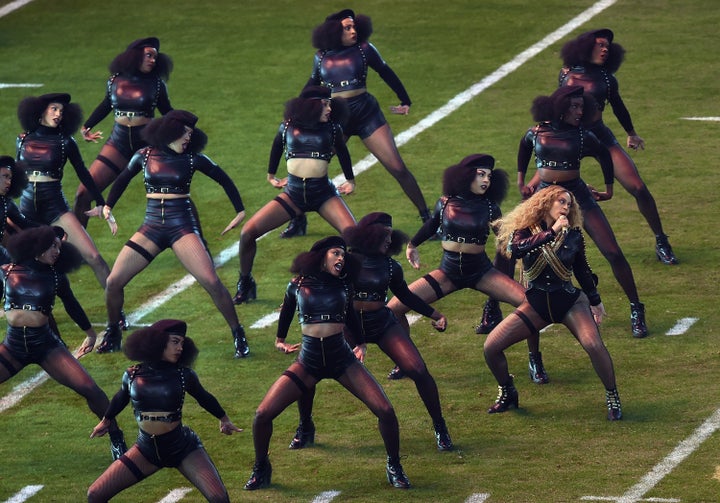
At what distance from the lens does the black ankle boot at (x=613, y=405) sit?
18.6 metres

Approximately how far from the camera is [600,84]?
22422 millimetres

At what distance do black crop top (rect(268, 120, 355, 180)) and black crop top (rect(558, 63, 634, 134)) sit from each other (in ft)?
Result: 8.83

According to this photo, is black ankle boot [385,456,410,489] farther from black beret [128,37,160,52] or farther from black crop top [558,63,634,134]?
black beret [128,37,160,52]

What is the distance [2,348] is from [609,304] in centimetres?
721

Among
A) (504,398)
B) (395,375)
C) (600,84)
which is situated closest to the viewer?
(504,398)

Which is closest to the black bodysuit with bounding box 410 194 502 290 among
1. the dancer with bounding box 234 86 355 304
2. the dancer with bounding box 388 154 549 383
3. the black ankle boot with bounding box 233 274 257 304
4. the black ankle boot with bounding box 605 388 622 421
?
the dancer with bounding box 388 154 549 383

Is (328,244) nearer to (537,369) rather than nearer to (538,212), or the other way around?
(538,212)

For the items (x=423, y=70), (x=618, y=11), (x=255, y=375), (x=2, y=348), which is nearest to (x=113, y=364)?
(x=255, y=375)

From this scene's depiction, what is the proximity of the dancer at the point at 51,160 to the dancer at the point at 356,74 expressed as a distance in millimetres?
3392

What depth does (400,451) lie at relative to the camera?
1827 cm

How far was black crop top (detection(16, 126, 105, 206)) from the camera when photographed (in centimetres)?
2153

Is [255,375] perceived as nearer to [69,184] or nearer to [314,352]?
[314,352]

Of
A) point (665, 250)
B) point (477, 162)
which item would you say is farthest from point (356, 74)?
point (477, 162)

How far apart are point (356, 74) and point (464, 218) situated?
15.1 ft
